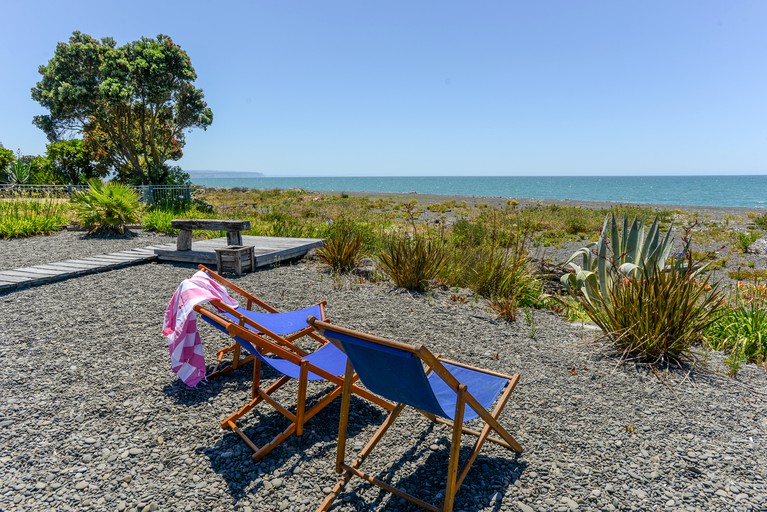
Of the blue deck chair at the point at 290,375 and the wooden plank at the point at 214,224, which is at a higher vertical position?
the wooden plank at the point at 214,224

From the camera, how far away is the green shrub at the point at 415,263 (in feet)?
20.0

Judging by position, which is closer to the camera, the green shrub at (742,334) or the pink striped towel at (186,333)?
the pink striped towel at (186,333)

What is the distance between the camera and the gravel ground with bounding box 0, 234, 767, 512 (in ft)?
7.60

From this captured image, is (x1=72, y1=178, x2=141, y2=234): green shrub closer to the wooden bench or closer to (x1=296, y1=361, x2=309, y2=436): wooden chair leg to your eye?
the wooden bench

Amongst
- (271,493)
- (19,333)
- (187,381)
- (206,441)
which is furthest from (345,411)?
(19,333)

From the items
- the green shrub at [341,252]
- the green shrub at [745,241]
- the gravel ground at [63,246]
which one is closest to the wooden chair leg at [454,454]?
the green shrub at [341,252]

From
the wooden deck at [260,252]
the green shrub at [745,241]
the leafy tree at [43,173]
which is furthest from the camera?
the leafy tree at [43,173]

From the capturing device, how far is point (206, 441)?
2752 mm

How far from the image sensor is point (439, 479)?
97.3 inches

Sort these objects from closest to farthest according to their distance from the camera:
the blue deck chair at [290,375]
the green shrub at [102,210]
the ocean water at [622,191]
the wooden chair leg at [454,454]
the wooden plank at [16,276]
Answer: the wooden chair leg at [454,454]
the blue deck chair at [290,375]
the wooden plank at [16,276]
the green shrub at [102,210]
the ocean water at [622,191]

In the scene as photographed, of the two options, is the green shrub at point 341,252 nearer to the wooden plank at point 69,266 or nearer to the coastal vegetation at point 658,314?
the wooden plank at point 69,266

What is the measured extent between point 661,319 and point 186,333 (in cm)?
376

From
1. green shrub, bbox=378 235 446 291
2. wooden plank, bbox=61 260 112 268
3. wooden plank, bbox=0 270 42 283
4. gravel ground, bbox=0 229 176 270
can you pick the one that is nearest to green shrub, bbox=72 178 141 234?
gravel ground, bbox=0 229 176 270

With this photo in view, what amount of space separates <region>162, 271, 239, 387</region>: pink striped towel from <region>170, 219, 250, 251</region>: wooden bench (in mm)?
4350
